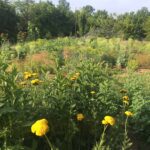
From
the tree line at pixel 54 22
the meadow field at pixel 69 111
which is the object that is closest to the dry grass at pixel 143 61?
the meadow field at pixel 69 111

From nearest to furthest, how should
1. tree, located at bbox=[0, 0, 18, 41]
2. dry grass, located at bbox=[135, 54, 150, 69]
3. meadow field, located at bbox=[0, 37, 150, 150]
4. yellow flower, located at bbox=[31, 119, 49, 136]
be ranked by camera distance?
yellow flower, located at bbox=[31, 119, 49, 136] → meadow field, located at bbox=[0, 37, 150, 150] → dry grass, located at bbox=[135, 54, 150, 69] → tree, located at bbox=[0, 0, 18, 41]

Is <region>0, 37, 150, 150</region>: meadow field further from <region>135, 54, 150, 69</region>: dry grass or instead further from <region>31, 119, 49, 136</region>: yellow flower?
<region>135, 54, 150, 69</region>: dry grass

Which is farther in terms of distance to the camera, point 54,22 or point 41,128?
point 54,22

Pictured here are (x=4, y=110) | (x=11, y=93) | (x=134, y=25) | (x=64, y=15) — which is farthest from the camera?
(x=64, y=15)

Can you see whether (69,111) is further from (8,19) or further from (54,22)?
(54,22)

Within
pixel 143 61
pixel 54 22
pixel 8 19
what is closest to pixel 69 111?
pixel 143 61

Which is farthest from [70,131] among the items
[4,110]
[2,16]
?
[2,16]

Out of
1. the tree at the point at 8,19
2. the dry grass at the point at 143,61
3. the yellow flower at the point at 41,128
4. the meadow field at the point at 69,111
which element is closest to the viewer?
the yellow flower at the point at 41,128

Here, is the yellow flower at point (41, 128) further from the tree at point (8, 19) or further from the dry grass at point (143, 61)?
the tree at point (8, 19)

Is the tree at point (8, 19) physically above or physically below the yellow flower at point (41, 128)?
below

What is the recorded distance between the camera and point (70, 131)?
12.6 ft

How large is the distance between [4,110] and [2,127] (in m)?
0.32

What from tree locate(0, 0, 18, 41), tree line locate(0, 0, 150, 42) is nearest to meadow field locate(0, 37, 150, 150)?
tree line locate(0, 0, 150, 42)

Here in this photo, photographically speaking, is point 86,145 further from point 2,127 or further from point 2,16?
point 2,16
